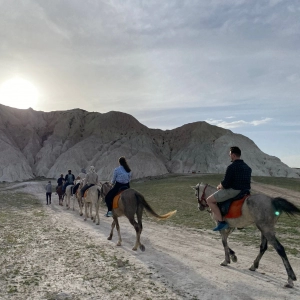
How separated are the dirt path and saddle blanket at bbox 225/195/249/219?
1.50 metres

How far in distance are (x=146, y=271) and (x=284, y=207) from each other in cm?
398

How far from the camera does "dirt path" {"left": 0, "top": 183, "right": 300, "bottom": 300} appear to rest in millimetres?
6398

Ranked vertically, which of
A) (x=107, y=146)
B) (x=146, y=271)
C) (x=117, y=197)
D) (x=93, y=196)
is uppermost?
(x=107, y=146)

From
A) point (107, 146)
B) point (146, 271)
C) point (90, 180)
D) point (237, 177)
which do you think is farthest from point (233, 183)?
point (107, 146)

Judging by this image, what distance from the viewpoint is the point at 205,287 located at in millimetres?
6750

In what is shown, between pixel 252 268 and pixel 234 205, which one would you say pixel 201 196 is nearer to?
pixel 234 205

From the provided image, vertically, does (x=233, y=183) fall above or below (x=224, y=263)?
above

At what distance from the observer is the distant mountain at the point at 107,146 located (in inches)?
3487

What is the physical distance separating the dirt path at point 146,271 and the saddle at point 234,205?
1.52 metres

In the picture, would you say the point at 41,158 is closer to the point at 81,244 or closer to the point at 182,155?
the point at 182,155

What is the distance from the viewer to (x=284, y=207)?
24.1 ft

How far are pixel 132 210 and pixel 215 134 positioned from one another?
10405 centimetres

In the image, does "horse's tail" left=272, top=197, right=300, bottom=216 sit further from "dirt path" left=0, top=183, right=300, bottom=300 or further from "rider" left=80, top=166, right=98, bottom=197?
"rider" left=80, top=166, right=98, bottom=197

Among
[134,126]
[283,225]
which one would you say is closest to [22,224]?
[283,225]
